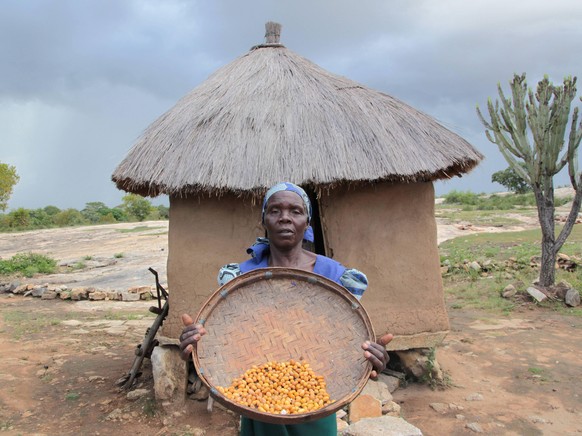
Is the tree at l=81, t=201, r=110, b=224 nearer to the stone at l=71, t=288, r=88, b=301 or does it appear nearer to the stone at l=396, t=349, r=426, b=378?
the stone at l=71, t=288, r=88, b=301

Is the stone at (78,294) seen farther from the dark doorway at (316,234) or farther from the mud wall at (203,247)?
the mud wall at (203,247)

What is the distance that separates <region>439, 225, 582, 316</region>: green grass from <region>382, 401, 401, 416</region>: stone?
13.7 ft

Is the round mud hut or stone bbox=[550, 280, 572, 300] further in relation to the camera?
stone bbox=[550, 280, 572, 300]

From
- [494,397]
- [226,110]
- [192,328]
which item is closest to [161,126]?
[226,110]

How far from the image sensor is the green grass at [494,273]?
27.3 ft

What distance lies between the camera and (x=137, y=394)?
4805mm

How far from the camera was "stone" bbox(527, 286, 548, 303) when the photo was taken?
819cm

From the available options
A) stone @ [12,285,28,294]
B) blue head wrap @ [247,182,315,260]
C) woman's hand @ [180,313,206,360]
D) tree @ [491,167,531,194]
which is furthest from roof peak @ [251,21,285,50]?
tree @ [491,167,531,194]

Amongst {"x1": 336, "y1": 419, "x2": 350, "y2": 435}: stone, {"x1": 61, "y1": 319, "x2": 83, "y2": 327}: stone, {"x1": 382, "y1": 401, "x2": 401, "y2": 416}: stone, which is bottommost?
{"x1": 61, "y1": 319, "x2": 83, "y2": 327}: stone

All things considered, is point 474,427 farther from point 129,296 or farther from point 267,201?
point 129,296

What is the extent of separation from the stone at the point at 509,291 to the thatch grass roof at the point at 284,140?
4281 millimetres

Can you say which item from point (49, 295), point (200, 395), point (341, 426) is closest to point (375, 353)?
point (341, 426)

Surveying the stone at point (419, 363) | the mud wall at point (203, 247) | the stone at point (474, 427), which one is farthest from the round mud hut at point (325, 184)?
the stone at point (474, 427)

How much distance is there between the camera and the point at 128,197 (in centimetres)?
3531
